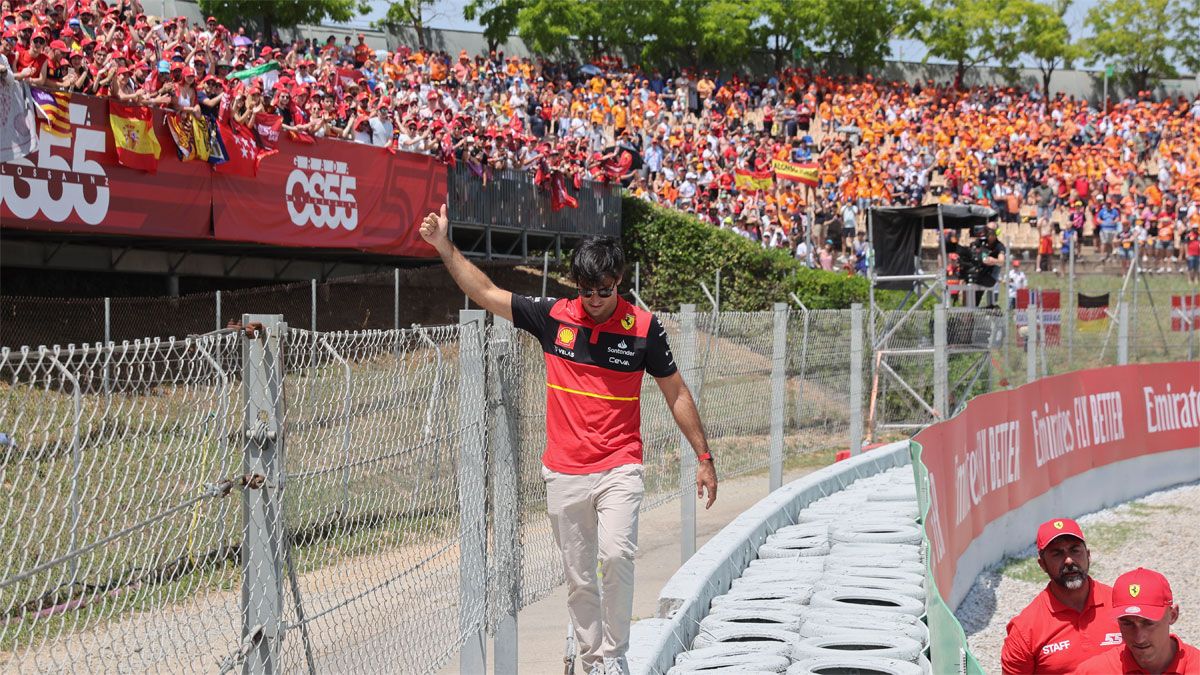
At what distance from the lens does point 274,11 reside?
37219 millimetres

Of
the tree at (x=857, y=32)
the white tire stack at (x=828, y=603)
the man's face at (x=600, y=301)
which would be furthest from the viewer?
the tree at (x=857, y=32)

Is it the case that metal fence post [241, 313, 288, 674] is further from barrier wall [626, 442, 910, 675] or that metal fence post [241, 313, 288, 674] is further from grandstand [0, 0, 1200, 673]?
barrier wall [626, 442, 910, 675]

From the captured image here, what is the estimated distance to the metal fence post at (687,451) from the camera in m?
9.70

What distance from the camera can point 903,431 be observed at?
774 inches

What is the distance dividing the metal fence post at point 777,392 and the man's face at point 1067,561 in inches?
191

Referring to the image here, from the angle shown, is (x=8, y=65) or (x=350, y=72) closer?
(x=8, y=65)

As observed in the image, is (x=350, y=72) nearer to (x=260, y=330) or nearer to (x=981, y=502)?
(x=981, y=502)

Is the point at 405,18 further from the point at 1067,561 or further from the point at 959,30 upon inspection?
the point at 1067,561

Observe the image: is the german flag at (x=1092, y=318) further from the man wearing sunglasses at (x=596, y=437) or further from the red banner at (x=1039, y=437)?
the man wearing sunglasses at (x=596, y=437)

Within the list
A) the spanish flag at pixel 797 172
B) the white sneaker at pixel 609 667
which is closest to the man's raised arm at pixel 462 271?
the white sneaker at pixel 609 667

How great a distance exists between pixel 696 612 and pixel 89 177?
363 inches

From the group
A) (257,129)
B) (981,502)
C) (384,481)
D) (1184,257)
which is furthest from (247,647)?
(1184,257)

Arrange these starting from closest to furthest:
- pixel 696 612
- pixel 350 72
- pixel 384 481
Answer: pixel 384 481, pixel 696 612, pixel 350 72

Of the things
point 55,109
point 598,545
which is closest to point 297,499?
point 598,545
